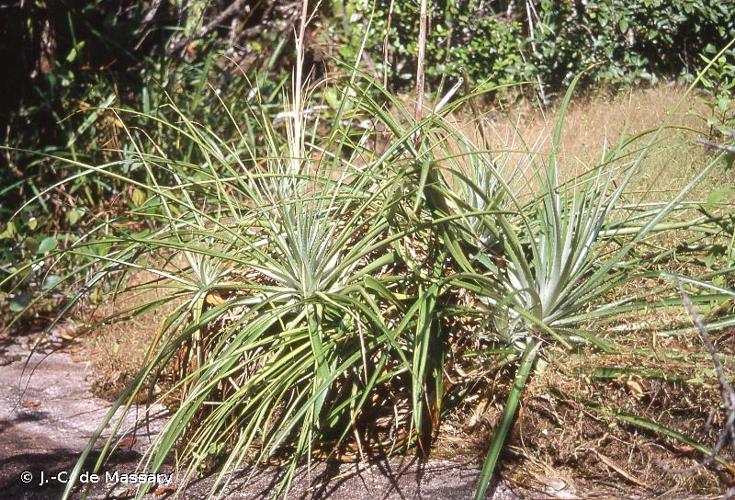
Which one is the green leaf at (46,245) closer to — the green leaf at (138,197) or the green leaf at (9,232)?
the green leaf at (9,232)

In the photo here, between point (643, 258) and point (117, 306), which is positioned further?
point (117, 306)

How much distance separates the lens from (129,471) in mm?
3398

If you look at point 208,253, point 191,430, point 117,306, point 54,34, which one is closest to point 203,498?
point 191,430

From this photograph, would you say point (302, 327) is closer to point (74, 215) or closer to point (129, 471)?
Answer: point (129, 471)

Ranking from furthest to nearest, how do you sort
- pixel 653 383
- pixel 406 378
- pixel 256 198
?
pixel 256 198
pixel 406 378
pixel 653 383

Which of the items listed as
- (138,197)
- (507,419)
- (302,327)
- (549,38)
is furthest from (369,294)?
(549,38)

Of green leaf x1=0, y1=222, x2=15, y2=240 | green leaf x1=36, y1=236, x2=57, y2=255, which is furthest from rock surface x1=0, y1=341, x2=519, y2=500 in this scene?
green leaf x1=0, y1=222, x2=15, y2=240

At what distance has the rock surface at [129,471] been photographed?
3059 mm

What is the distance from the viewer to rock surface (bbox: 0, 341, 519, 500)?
306 centimetres

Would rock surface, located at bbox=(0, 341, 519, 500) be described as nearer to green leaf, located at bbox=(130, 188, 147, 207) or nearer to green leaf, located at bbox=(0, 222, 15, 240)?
green leaf, located at bbox=(0, 222, 15, 240)

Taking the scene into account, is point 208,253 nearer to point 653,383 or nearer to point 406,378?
point 406,378

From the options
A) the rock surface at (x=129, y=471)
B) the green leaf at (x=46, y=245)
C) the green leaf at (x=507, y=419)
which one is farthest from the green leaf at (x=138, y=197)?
the green leaf at (x=507, y=419)

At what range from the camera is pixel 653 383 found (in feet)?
10.1

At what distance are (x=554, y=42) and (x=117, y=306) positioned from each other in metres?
4.26
